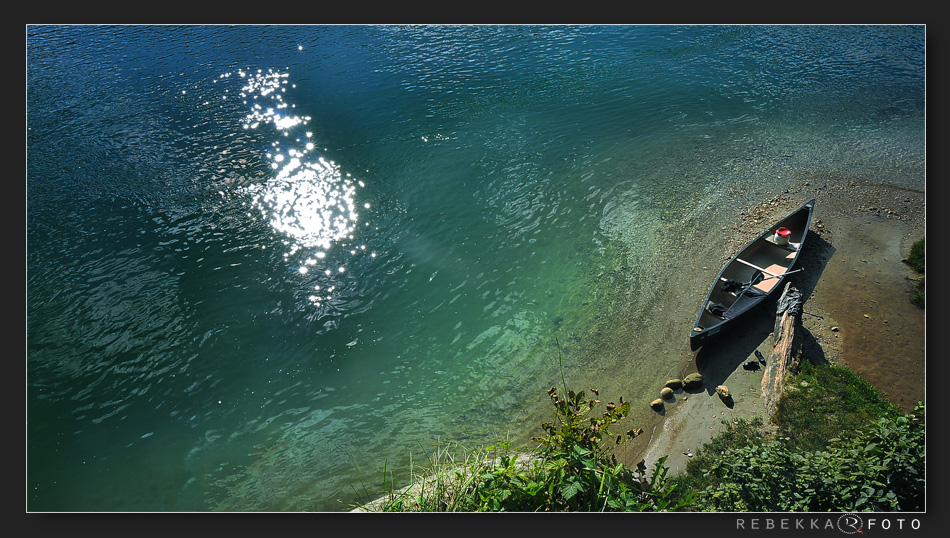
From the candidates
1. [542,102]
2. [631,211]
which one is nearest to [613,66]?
[542,102]

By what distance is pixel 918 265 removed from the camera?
15.3 meters

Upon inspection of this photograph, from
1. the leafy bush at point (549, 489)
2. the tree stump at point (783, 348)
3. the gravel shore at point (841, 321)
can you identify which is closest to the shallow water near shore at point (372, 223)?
the gravel shore at point (841, 321)

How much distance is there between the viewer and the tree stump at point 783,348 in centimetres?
1215

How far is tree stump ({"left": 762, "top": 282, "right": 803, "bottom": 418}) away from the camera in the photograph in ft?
39.9

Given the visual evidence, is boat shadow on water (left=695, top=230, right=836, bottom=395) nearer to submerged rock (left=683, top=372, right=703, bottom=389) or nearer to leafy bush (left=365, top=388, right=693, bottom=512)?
submerged rock (left=683, top=372, right=703, bottom=389)

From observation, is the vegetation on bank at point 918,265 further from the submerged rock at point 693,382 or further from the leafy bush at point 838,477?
the submerged rock at point 693,382

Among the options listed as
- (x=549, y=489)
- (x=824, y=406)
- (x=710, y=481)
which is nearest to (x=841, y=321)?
(x=824, y=406)

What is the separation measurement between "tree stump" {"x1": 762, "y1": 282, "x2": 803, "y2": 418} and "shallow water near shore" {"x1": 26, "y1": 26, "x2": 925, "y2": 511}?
6.15ft

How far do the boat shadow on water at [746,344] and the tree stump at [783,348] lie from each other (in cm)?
36

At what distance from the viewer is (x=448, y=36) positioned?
31.3 m

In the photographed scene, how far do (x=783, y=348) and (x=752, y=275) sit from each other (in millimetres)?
3529

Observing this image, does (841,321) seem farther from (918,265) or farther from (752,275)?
(918,265)

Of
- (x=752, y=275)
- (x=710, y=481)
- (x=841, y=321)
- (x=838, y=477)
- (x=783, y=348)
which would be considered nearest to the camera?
(x=838, y=477)

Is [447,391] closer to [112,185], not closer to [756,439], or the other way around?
[756,439]
